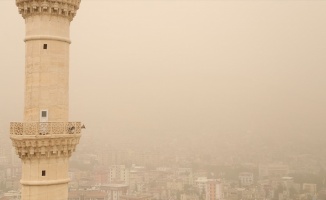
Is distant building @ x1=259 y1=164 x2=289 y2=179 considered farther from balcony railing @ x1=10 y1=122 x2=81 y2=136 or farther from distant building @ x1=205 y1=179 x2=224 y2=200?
balcony railing @ x1=10 y1=122 x2=81 y2=136

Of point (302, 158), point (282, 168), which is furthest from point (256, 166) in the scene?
point (302, 158)

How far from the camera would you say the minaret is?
25.9ft

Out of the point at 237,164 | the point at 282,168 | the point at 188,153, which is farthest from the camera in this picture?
the point at 188,153

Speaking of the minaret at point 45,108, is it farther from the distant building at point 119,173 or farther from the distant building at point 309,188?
the distant building at point 119,173

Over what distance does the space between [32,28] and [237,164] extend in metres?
40.3

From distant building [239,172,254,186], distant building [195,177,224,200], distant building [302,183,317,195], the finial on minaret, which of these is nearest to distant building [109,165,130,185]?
distant building [195,177,224,200]

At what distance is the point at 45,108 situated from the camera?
8.09 meters

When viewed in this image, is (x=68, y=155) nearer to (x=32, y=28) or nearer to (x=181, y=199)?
(x=32, y=28)

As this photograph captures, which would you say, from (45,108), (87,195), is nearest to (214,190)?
(87,195)

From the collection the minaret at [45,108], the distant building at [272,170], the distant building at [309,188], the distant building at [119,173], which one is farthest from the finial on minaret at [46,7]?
the distant building at [272,170]

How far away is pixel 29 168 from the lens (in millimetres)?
7957

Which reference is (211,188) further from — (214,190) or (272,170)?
(272,170)

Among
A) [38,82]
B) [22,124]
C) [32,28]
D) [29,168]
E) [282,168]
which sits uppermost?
[32,28]

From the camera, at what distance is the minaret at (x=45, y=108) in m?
7.89
